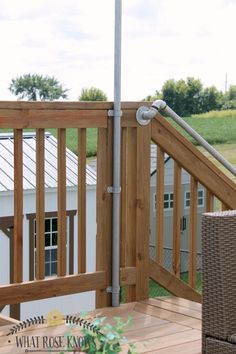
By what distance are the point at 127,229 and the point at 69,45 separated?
12.5 m

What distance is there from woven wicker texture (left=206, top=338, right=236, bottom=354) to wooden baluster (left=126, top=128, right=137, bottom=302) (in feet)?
3.38

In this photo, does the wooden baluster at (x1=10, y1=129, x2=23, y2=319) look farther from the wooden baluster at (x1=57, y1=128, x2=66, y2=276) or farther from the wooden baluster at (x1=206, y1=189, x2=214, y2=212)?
the wooden baluster at (x1=206, y1=189, x2=214, y2=212)

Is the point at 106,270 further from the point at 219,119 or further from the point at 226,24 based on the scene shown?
the point at 226,24

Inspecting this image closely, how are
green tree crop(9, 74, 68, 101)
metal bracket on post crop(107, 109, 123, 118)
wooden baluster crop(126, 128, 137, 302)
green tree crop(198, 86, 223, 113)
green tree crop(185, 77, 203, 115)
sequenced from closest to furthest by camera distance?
1. metal bracket on post crop(107, 109, 123, 118)
2. wooden baluster crop(126, 128, 137, 302)
3. green tree crop(9, 74, 68, 101)
4. green tree crop(185, 77, 203, 115)
5. green tree crop(198, 86, 223, 113)

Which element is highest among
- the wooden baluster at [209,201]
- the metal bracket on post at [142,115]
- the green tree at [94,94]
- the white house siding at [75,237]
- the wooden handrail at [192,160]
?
the green tree at [94,94]

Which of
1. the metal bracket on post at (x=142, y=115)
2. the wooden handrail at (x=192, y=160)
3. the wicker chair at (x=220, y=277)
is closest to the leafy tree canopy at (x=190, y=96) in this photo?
the wooden handrail at (x=192, y=160)

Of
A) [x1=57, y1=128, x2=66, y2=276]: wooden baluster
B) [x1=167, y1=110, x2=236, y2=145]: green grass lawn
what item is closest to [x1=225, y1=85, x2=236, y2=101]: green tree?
[x1=167, y1=110, x2=236, y2=145]: green grass lawn

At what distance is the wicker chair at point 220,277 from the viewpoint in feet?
6.68

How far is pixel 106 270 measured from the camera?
3018 mm

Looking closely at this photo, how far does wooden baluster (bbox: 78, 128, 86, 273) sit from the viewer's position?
113 inches

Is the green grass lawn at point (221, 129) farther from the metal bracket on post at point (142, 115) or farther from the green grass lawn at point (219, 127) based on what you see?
the metal bracket on post at point (142, 115)

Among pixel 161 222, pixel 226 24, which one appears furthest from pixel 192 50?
pixel 161 222

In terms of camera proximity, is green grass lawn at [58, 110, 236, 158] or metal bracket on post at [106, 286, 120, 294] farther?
green grass lawn at [58, 110, 236, 158]

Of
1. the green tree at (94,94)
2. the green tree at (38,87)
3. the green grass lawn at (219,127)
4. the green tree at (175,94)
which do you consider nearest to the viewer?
the green tree at (38,87)
